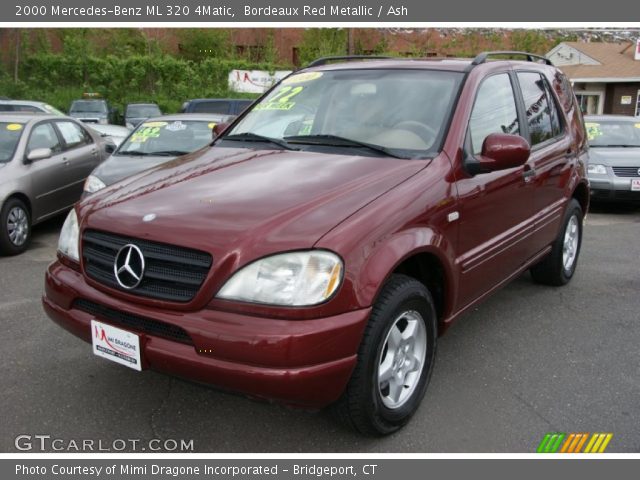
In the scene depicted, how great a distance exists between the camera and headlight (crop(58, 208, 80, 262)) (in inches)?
117

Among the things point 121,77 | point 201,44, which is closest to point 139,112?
point 121,77

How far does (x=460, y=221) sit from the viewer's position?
3195mm

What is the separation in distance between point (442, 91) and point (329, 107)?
27.2 inches

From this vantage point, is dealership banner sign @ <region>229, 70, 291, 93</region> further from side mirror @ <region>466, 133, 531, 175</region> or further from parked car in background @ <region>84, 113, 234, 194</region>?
side mirror @ <region>466, 133, 531, 175</region>

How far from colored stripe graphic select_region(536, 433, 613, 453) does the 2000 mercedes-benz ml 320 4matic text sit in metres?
0.63

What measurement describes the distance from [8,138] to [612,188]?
26.8 ft

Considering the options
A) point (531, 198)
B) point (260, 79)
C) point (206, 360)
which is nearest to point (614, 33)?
point (260, 79)

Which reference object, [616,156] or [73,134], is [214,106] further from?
[616,156]

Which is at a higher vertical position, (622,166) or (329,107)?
(329,107)

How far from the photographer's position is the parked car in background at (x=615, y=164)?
8.91 meters

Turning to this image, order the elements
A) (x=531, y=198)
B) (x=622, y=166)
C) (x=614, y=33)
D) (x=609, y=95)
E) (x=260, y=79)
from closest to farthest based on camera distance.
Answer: (x=531, y=198), (x=622, y=166), (x=609, y=95), (x=260, y=79), (x=614, y=33)

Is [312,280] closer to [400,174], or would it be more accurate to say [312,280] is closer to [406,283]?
[406,283]

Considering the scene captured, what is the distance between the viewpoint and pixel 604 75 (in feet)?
86.6

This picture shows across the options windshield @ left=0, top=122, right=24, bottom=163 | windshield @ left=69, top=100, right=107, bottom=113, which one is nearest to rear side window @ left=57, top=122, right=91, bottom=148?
windshield @ left=0, top=122, right=24, bottom=163
